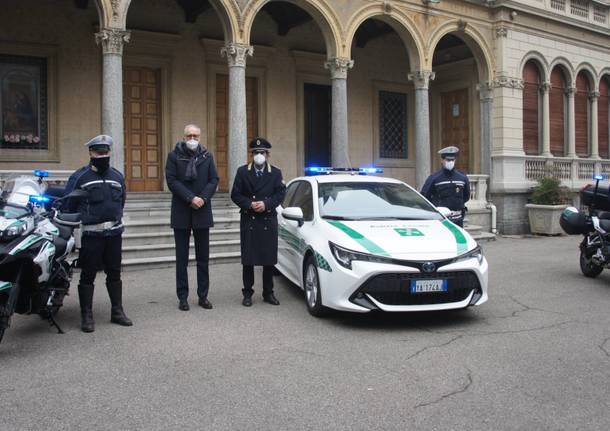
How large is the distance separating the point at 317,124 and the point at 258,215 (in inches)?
418

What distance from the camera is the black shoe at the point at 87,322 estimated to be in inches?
229

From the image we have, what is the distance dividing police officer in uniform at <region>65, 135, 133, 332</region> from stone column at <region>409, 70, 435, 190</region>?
10289mm

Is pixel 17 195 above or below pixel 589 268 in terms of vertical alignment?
above

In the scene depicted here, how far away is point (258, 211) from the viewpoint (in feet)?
22.7

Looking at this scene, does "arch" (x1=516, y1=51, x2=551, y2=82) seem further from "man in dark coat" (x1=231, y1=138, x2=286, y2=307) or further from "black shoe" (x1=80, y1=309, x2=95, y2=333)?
"black shoe" (x1=80, y1=309, x2=95, y2=333)

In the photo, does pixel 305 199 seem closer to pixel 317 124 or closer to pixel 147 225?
pixel 147 225

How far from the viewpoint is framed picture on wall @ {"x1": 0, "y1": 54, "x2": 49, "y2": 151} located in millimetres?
12820

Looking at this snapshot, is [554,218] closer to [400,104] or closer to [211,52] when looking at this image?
[400,104]

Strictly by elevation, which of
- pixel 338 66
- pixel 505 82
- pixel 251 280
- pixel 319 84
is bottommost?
pixel 251 280

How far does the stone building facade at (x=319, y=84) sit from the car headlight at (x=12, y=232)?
5896 millimetres

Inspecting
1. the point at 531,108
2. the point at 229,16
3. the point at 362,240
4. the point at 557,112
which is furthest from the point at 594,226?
the point at 557,112

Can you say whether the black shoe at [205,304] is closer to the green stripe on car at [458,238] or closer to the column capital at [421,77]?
the green stripe on car at [458,238]

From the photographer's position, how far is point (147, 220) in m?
11.0

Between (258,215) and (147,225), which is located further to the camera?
(147,225)
